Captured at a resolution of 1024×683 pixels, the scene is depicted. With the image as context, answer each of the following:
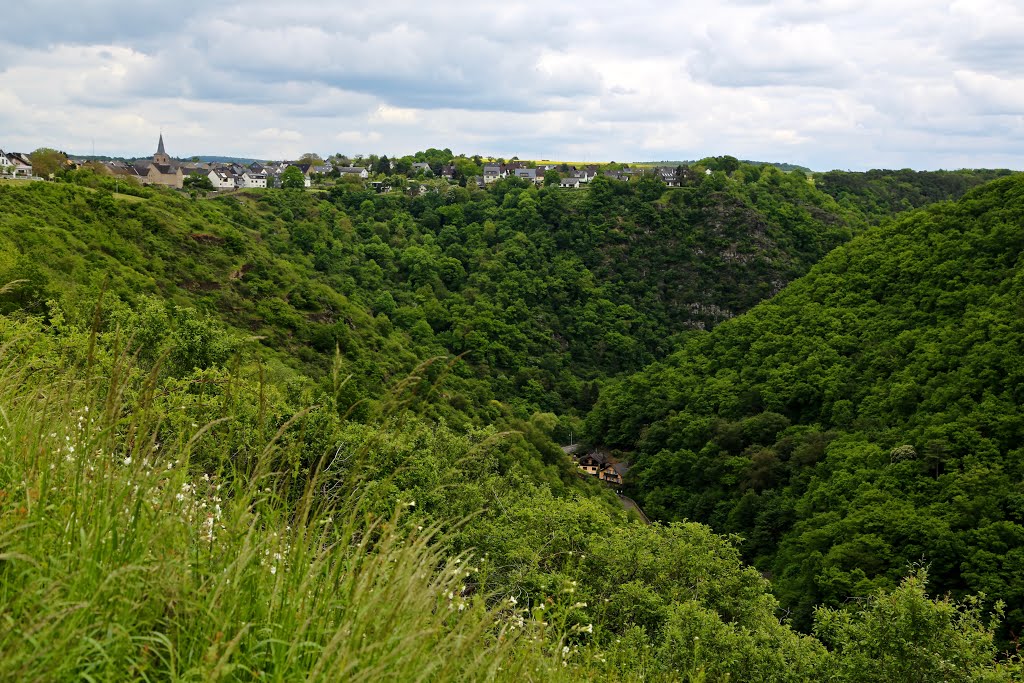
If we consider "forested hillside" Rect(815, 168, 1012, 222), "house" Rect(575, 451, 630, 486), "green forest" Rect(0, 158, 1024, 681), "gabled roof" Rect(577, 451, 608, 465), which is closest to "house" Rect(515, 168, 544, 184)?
"green forest" Rect(0, 158, 1024, 681)

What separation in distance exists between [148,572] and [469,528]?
25.7ft

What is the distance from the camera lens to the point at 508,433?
130 inches

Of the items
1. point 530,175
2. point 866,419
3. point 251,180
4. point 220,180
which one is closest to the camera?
point 866,419

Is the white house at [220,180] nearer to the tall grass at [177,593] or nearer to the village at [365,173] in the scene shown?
the village at [365,173]

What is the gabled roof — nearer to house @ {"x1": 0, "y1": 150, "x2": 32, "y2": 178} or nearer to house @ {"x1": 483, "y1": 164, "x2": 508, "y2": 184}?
house @ {"x1": 0, "y1": 150, "x2": 32, "y2": 178}

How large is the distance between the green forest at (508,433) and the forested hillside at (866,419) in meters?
0.17

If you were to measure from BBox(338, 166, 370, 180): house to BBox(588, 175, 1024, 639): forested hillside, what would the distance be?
203ft

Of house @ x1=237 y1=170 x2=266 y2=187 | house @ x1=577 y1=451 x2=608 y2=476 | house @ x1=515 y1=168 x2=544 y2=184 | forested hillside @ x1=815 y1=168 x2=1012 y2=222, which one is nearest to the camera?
house @ x1=577 y1=451 x2=608 y2=476

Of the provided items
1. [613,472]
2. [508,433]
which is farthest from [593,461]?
[508,433]

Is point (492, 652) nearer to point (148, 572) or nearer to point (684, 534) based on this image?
point (148, 572)

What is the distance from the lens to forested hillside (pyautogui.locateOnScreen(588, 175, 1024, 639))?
78.2 feet

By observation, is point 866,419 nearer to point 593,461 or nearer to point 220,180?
point 593,461

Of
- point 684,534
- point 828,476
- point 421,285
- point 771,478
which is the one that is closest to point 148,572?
point 684,534

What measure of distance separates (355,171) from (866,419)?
3353 inches
